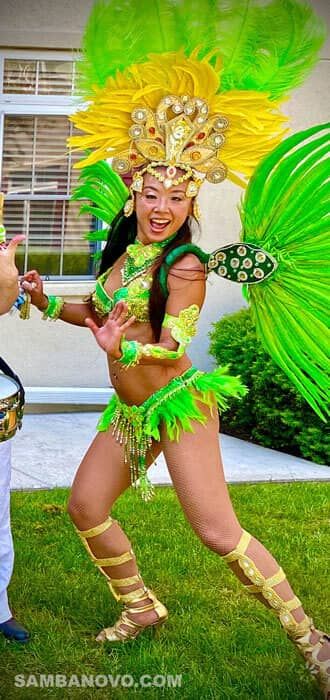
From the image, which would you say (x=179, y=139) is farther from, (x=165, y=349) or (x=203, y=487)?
(x=203, y=487)

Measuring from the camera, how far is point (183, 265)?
13.0 feet

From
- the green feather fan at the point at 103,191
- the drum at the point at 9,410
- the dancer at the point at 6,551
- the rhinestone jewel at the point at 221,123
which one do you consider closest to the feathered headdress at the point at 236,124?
the rhinestone jewel at the point at 221,123

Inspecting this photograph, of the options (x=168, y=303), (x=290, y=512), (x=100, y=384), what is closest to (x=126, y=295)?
(x=168, y=303)

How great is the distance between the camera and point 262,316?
416 cm

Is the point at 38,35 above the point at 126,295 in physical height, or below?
above

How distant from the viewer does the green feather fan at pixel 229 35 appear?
13.0ft

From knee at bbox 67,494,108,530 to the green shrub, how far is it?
10.4 feet

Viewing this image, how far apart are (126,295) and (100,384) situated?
5048mm

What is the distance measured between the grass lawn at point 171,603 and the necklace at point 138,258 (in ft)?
4.83

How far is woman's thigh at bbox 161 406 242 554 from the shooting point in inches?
156

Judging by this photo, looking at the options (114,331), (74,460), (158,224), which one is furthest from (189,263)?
(74,460)

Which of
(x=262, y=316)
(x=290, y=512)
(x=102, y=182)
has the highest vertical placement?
(x=102, y=182)

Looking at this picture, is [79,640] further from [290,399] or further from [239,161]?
[290,399]

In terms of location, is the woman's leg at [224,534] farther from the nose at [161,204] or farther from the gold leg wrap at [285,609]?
the nose at [161,204]
